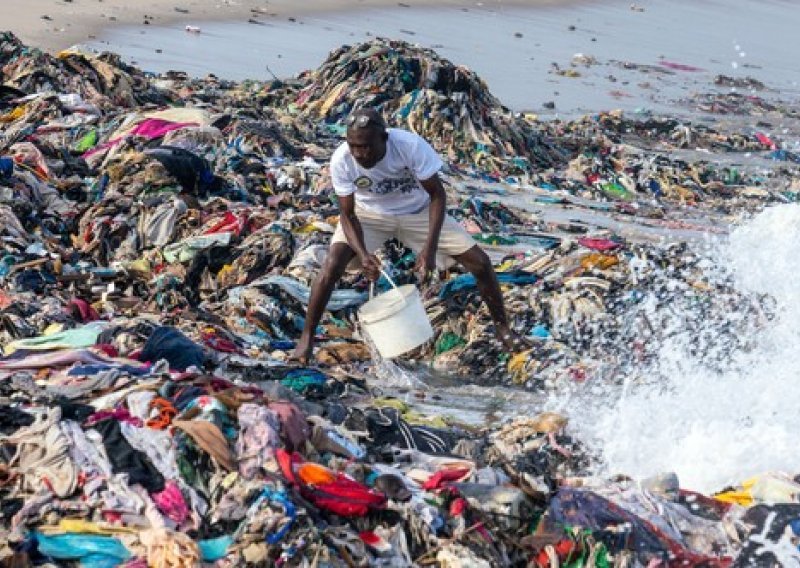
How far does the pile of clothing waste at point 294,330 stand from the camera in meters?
4.63

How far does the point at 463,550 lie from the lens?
4590 millimetres

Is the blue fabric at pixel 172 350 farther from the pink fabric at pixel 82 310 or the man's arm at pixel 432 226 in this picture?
the man's arm at pixel 432 226

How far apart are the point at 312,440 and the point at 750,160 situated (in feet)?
41.1

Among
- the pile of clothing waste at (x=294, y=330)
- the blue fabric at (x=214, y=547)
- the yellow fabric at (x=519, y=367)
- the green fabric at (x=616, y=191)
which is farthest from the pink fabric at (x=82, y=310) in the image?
the green fabric at (x=616, y=191)

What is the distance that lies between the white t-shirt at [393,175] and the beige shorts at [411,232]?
4cm

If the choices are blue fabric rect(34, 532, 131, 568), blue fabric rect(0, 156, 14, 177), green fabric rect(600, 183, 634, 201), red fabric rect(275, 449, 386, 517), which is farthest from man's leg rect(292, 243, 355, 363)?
green fabric rect(600, 183, 634, 201)

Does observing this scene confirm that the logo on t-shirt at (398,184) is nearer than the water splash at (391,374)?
Yes

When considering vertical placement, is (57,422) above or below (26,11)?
above

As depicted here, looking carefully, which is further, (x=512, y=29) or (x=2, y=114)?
(x=512, y=29)

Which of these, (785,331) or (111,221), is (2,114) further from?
(785,331)

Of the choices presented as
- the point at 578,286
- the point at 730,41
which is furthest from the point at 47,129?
the point at 730,41

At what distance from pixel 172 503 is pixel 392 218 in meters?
3.13

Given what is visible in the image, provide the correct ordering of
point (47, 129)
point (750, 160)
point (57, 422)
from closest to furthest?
point (57, 422), point (47, 129), point (750, 160)

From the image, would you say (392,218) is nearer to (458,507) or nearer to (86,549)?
(458,507)
